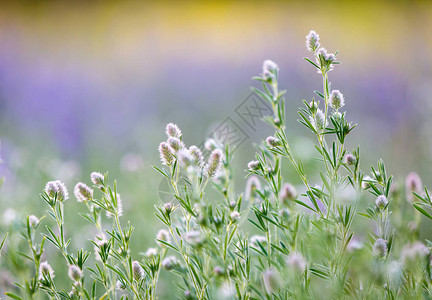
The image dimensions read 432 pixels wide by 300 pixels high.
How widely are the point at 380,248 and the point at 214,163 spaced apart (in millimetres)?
255

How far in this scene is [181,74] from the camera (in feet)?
12.7

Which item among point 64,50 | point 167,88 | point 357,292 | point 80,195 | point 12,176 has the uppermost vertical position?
point 64,50

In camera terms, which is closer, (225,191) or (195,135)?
(225,191)

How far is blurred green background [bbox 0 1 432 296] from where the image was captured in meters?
2.48

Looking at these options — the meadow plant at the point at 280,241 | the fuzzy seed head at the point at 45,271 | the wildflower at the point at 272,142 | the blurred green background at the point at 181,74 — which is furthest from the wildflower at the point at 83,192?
the blurred green background at the point at 181,74

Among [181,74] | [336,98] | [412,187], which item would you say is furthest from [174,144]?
[181,74]

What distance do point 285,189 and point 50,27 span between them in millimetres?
4049

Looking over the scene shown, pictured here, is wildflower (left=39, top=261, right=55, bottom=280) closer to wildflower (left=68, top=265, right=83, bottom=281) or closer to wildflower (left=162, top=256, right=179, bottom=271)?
wildflower (left=68, top=265, right=83, bottom=281)

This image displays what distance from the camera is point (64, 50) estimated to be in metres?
4.19

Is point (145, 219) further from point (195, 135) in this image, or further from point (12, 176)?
point (195, 135)

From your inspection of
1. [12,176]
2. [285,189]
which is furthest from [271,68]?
[12,176]

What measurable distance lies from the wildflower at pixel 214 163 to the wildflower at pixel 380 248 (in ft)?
0.79

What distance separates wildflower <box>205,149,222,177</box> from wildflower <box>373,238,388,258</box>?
242 mm

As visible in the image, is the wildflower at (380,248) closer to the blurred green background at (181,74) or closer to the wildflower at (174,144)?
the wildflower at (174,144)
